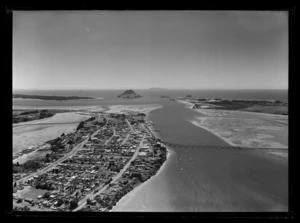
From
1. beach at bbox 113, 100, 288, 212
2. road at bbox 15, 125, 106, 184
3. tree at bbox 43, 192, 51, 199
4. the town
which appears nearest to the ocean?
beach at bbox 113, 100, 288, 212

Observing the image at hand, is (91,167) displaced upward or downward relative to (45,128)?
downward

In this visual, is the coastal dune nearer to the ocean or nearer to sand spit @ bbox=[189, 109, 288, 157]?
the ocean

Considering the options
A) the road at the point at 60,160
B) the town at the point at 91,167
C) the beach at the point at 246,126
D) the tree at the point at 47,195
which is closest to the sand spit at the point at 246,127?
the beach at the point at 246,126

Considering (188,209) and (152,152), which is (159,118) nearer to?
(152,152)

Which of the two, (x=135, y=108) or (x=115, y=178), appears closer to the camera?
(x=115, y=178)

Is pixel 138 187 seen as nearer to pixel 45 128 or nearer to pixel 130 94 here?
pixel 130 94

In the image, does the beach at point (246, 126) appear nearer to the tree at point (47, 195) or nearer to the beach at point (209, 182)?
the beach at point (209, 182)

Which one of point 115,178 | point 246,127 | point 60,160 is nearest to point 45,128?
point 60,160
